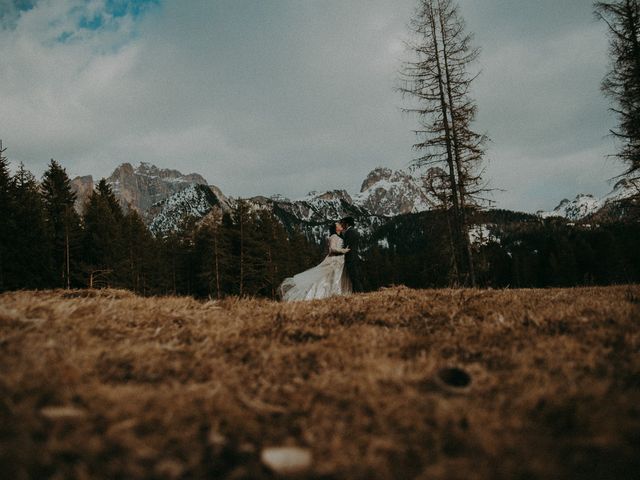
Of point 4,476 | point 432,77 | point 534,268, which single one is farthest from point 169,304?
point 534,268

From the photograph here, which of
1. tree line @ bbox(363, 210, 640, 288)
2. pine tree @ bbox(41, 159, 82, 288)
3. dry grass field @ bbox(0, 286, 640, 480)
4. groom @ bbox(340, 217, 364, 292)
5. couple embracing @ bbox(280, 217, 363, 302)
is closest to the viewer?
dry grass field @ bbox(0, 286, 640, 480)

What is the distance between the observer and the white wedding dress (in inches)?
407

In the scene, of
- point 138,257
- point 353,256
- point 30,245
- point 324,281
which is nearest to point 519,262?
point 353,256

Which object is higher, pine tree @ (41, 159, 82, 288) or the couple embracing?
pine tree @ (41, 159, 82, 288)

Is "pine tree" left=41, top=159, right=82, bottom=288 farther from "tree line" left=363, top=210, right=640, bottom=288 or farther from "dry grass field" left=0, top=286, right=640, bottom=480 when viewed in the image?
"dry grass field" left=0, top=286, right=640, bottom=480

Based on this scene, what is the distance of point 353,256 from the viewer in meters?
10.9

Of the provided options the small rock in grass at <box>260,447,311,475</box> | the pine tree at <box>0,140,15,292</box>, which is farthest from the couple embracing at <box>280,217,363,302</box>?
the pine tree at <box>0,140,15,292</box>

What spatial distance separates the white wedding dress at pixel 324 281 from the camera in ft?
33.9

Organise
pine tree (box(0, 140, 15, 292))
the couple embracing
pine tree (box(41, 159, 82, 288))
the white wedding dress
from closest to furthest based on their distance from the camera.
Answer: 1. the white wedding dress
2. the couple embracing
3. pine tree (box(0, 140, 15, 292))
4. pine tree (box(41, 159, 82, 288))

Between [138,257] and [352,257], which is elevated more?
[138,257]

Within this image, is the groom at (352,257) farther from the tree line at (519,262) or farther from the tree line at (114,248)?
the tree line at (114,248)

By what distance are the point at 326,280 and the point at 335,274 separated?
17.1 inches

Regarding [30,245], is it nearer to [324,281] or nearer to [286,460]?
[324,281]

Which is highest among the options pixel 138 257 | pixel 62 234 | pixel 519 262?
pixel 62 234
